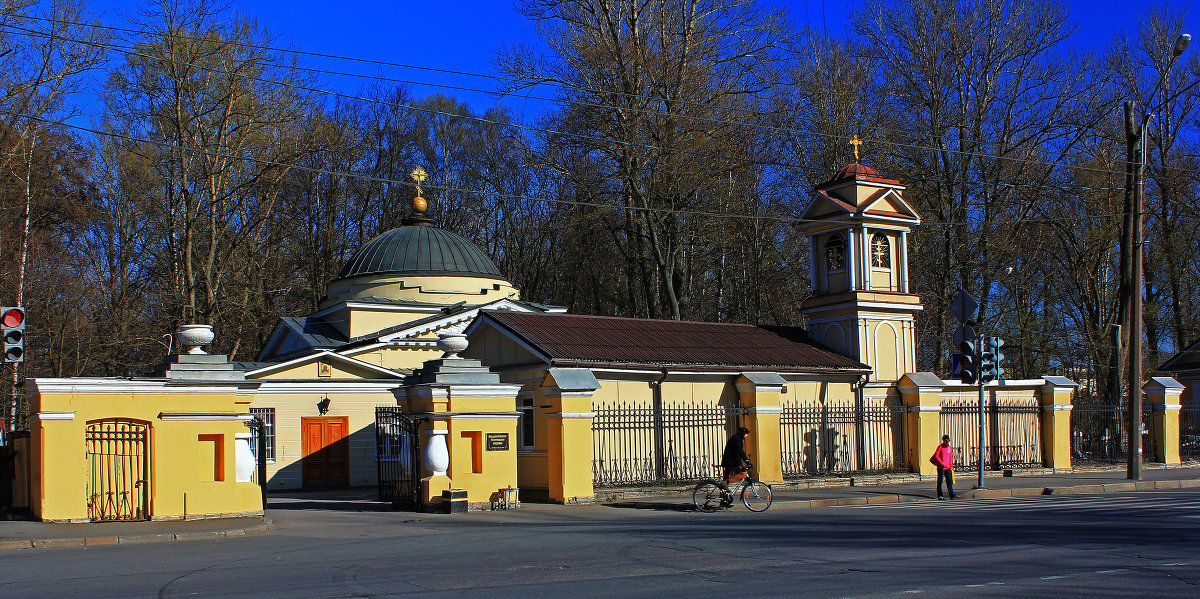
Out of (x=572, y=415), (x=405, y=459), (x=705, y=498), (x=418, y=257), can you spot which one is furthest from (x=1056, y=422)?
(x=418, y=257)

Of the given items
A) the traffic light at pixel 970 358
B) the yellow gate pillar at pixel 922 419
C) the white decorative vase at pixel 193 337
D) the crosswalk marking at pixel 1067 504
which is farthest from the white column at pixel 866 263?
the white decorative vase at pixel 193 337

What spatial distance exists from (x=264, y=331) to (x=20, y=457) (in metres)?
26.5

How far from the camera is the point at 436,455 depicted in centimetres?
1884

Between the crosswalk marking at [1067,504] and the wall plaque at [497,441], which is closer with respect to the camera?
the crosswalk marking at [1067,504]

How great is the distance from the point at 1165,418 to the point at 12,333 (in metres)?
27.9

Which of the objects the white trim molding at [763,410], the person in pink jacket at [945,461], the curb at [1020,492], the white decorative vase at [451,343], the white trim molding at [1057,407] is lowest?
the curb at [1020,492]

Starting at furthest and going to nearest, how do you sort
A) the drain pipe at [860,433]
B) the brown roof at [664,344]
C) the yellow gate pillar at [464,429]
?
1. the drain pipe at [860,433]
2. the brown roof at [664,344]
3. the yellow gate pillar at [464,429]

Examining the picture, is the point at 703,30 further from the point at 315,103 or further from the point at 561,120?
the point at 315,103

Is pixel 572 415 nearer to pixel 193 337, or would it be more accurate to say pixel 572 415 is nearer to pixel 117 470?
pixel 193 337

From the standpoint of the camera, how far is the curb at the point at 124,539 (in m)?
14.0

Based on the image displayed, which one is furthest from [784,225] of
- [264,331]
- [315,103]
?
[264,331]

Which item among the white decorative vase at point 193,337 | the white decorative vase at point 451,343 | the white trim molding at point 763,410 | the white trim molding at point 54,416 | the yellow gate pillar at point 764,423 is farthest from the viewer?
the white trim molding at point 763,410

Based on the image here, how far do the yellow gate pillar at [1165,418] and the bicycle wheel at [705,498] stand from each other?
1636 centimetres

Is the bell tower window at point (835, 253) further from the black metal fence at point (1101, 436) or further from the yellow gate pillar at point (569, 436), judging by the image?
the yellow gate pillar at point (569, 436)
